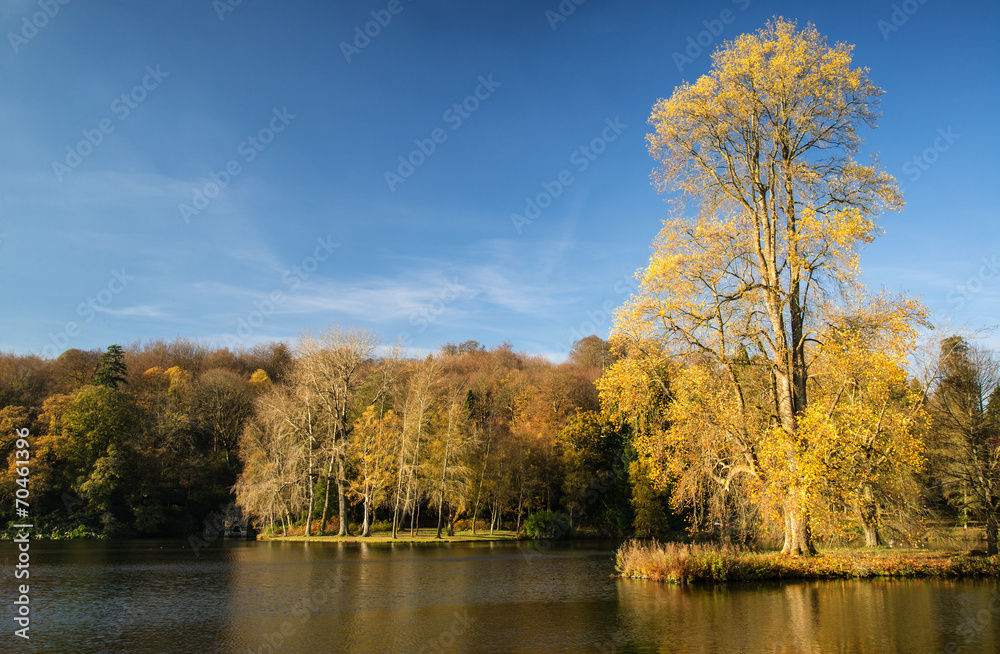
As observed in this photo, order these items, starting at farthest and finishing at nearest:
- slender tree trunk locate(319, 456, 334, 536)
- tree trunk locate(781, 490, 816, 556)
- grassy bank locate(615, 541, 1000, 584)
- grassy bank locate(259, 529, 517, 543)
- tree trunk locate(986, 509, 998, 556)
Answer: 1. slender tree trunk locate(319, 456, 334, 536)
2. grassy bank locate(259, 529, 517, 543)
3. tree trunk locate(986, 509, 998, 556)
4. tree trunk locate(781, 490, 816, 556)
5. grassy bank locate(615, 541, 1000, 584)

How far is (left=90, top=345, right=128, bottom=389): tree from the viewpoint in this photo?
188ft

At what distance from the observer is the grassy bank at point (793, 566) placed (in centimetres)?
1867

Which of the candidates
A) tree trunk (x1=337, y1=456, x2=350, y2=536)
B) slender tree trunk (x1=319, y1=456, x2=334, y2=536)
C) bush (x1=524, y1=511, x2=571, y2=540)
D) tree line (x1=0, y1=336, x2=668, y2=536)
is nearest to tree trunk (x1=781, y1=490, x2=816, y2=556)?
tree line (x1=0, y1=336, x2=668, y2=536)

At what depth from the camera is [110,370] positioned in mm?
58375

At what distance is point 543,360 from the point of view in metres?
97.6

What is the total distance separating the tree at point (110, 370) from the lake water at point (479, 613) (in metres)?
39.0

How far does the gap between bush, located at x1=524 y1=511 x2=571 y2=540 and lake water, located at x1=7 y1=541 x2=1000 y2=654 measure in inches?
999

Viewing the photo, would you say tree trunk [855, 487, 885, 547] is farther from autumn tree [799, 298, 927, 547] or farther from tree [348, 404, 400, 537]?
tree [348, 404, 400, 537]

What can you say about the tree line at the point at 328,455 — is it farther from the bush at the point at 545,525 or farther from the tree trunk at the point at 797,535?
the tree trunk at the point at 797,535

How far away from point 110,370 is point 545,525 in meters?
43.8

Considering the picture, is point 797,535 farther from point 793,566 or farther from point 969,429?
point 969,429

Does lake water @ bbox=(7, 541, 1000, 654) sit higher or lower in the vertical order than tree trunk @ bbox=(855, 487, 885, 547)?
lower

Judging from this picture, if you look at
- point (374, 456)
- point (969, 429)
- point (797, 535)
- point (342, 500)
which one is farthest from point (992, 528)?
point (342, 500)

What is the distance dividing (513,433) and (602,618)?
1609 inches
